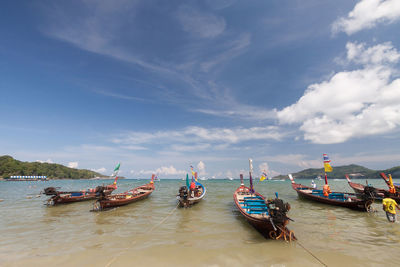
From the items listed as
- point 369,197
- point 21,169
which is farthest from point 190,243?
point 21,169

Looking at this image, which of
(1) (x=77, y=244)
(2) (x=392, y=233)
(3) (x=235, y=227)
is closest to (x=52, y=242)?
(1) (x=77, y=244)

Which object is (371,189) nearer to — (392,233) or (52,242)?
(392,233)

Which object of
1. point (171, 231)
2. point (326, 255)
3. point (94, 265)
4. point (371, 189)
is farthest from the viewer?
point (371, 189)

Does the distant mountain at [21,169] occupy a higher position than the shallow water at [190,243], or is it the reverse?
the distant mountain at [21,169]

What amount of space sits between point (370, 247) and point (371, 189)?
40.0 feet

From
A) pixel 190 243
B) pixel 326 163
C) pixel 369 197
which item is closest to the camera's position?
pixel 190 243

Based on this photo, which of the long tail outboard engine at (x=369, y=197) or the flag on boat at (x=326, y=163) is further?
the flag on boat at (x=326, y=163)

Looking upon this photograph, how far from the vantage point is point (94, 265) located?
25.5 ft

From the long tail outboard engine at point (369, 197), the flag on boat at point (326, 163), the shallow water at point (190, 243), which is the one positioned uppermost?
the flag on boat at point (326, 163)

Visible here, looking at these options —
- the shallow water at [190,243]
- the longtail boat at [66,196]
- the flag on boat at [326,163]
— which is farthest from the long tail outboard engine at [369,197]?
the longtail boat at [66,196]

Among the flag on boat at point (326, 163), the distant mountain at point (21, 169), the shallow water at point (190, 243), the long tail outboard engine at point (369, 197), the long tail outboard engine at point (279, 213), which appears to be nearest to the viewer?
the shallow water at point (190, 243)

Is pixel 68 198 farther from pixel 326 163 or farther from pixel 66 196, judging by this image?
pixel 326 163

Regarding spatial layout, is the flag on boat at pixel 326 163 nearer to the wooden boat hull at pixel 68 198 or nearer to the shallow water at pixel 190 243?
the shallow water at pixel 190 243

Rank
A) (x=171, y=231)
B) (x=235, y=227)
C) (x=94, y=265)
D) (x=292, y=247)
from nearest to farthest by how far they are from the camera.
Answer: (x=94, y=265)
(x=292, y=247)
(x=171, y=231)
(x=235, y=227)
